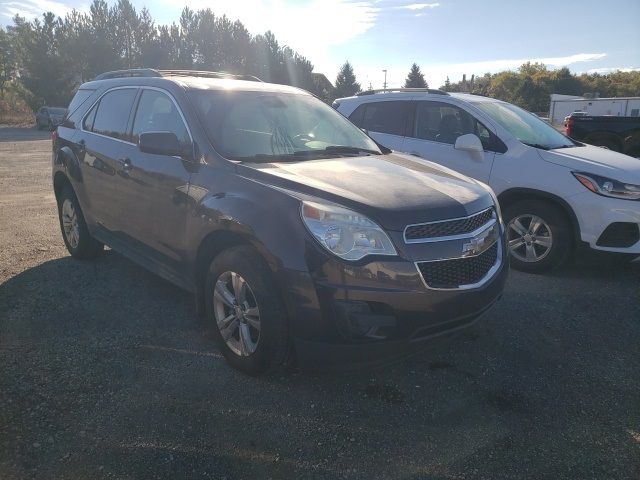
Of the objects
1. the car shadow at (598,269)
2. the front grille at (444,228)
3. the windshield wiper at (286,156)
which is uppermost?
the windshield wiper at (286,156)

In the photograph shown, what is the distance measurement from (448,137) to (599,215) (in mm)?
2001

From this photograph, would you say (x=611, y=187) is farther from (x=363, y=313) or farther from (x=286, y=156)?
(x=363, y=313)

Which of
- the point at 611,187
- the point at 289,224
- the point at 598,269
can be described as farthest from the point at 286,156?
the point at 598,269

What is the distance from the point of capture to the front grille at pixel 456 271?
2.75 metres

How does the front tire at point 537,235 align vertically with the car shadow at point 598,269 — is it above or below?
above

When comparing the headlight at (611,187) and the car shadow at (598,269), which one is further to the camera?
the car shadow at (598,269)

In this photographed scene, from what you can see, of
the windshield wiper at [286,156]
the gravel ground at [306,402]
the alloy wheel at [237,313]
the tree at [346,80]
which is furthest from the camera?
the tree at [346,80]

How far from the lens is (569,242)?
16.6 feet

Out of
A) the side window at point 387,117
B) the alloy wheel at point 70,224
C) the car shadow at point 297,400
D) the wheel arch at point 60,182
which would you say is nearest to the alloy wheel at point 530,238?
the car shadow at point 297,400

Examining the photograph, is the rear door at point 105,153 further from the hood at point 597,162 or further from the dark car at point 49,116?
the dark car at point 49,116

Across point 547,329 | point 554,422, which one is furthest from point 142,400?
point 547,329

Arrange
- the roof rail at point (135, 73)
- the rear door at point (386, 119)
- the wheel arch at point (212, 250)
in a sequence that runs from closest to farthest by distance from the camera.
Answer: the wheel arch at point (212, 250) < the roof rail at point (135, 73) < the rear door at point (386, 119)

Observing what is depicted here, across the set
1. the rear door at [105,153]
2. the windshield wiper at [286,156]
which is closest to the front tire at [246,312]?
the windshield wiper at [286,156]

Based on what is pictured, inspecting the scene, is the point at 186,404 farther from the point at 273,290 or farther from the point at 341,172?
the point at 341,172
